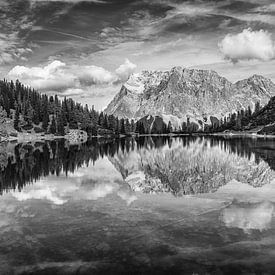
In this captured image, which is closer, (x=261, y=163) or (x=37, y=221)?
(x=37, y=221)

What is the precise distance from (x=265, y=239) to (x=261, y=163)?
1791 inches

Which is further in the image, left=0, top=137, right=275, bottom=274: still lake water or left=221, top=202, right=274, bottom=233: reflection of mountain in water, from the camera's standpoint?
left=221, top=202, right=274, bottom=233: reflection of mountain in water

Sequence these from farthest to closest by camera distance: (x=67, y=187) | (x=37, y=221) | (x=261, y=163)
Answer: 1. (x=261, y=163)
2. (x=67, y=187)
3. (x=37, y=221)

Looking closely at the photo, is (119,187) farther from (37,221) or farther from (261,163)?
(261,163)

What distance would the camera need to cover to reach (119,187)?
140 ft

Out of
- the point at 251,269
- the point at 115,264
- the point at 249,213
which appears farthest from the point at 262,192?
the point at 115,264

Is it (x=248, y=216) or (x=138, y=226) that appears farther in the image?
(x=248, y=216)

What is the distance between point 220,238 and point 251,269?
4.66 metres

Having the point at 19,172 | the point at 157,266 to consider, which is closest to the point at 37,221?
the point at 157,266

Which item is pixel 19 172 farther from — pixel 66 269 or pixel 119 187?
pixel 66 269

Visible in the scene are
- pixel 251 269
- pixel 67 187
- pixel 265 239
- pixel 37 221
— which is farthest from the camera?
pixel 67 187

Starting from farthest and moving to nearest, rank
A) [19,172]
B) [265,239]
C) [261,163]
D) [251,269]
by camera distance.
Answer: [261,163], [19,172], [265,239], [251,269]

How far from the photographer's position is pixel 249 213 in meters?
27.9

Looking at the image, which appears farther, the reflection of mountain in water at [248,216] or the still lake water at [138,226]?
the reflection of mountain in water at [248,216]
